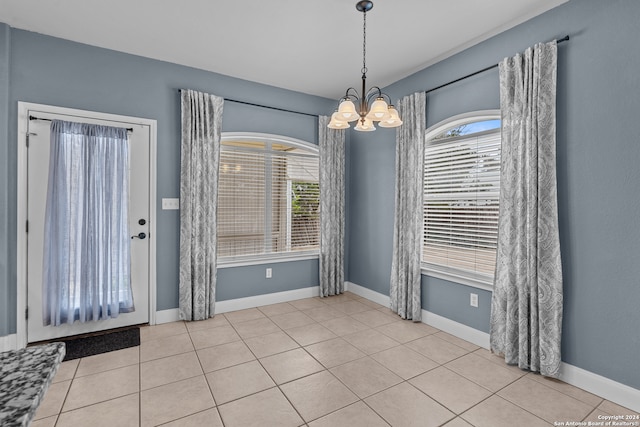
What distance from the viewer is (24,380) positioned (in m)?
0.72

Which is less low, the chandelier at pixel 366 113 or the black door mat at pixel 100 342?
the chandelier at pixel 366 113

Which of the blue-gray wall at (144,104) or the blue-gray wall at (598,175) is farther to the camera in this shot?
the blue-gray wall at (144,104)

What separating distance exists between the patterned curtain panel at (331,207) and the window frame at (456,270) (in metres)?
1.42

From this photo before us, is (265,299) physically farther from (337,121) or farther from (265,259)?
(337,121)

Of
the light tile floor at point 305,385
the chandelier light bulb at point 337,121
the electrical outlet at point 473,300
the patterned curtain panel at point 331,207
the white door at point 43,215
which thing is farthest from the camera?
the patterned curtain panel at point 331,207

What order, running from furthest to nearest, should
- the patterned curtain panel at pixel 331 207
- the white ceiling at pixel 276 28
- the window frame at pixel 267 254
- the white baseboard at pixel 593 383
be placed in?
1. the patterned curtain panel at pixel 331 207
2. the window frame at pixel 267 254
3. the white ceiling at pixel 276 28
4. the white baseboard at pixel 593 383

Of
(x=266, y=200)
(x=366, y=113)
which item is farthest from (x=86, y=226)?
(x=366, y=113)

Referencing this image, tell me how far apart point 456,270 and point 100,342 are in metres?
3.69

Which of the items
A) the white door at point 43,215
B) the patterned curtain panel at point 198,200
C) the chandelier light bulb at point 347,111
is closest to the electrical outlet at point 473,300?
the chandelier light bulb at point 347,111

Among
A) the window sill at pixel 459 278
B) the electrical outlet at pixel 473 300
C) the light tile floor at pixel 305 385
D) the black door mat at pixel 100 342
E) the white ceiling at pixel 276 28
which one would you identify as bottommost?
the light tile floor at pixel 305 385

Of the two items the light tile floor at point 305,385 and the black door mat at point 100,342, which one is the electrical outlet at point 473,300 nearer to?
the light tile floor at point 305,385

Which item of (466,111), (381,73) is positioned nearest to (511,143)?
(466,111)

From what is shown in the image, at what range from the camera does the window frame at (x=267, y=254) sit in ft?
13.2

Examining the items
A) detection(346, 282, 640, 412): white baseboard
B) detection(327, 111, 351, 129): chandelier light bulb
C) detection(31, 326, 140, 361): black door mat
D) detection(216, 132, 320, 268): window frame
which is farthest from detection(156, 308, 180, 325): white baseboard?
detection(346, 282, 640, 412): white baseboard
